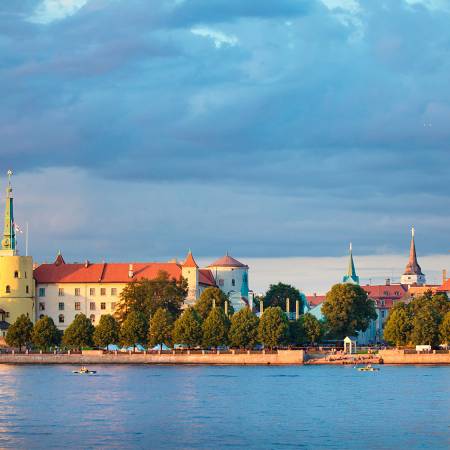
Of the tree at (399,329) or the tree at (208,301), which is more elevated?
the tree at (208,301)

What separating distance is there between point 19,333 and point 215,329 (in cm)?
2225

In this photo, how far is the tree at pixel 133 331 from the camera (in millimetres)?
139250

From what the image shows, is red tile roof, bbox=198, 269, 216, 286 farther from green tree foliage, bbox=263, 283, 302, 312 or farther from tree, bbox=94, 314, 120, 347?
tree, bbox=94, 314, 120, 347

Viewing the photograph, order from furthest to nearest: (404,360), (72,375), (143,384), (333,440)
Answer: (404,360) → (72,375) → (143,384) → (333,440)

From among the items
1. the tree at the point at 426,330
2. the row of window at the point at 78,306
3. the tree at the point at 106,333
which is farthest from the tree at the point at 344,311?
the row of window at the point at 78,306

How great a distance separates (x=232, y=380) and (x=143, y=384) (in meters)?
8.51

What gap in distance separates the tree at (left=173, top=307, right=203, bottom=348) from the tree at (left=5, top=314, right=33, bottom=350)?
1753cm

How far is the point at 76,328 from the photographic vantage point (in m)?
141

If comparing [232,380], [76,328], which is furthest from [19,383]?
[76,328]

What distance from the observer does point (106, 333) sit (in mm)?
139625

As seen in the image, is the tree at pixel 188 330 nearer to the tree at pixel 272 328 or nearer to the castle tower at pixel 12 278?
the tree at pixel 272 328

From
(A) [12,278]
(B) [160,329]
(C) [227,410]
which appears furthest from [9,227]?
(C) [227,410]

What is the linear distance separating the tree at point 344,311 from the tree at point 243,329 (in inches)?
697

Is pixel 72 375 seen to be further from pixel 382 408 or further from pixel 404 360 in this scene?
pixel 382 408
